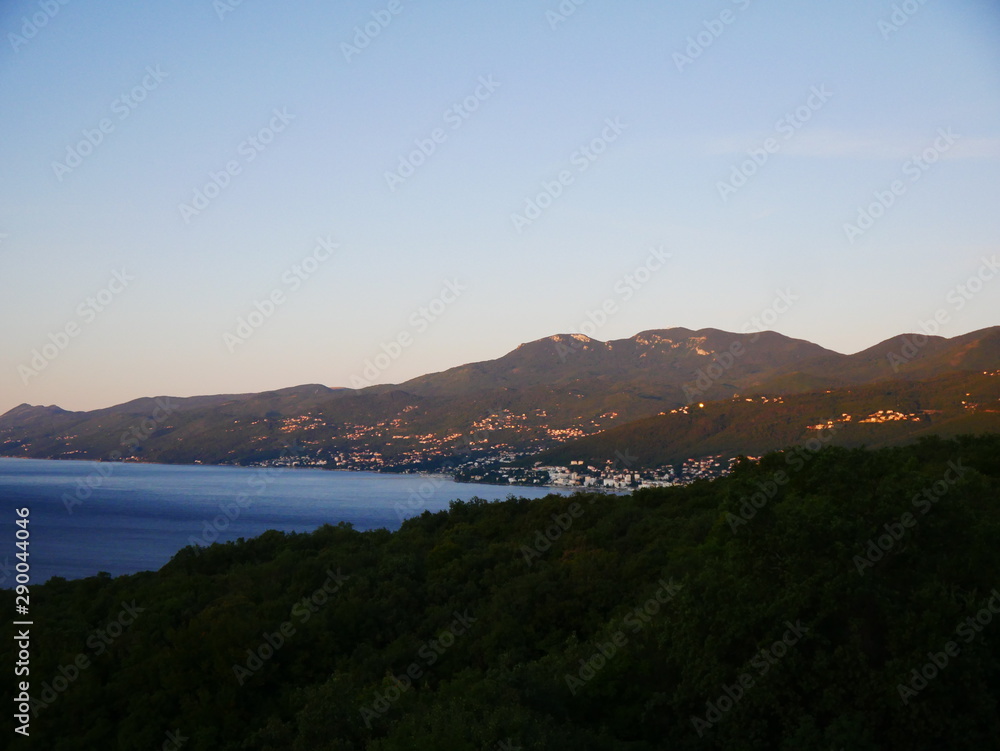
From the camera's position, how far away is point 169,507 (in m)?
80.2

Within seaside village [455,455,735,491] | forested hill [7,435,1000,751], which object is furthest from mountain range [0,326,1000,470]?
forested hill [7,435,1000,751]

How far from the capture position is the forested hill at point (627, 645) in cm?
912

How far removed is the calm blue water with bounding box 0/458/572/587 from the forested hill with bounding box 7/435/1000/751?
94.9 ft

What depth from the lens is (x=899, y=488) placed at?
33.1 ft

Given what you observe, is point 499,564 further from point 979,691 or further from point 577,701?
point 979,691

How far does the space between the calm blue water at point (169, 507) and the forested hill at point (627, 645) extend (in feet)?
94.9

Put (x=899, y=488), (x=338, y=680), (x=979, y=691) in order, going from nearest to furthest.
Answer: (x=979, y=691), (x=899, y=488), (x=338, y=680)

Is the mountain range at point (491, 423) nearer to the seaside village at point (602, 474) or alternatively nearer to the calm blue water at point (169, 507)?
the seaside village at point (602, 474)

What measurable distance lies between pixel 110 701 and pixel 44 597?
8.29 m

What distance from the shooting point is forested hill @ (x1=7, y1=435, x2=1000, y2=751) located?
912cm

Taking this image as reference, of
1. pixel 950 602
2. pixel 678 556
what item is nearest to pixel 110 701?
pixel 678 556

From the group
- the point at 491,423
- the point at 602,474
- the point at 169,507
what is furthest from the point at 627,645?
the point at 491,423

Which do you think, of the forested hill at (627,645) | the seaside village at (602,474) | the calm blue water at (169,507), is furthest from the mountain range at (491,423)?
the forested hill at (627,645)

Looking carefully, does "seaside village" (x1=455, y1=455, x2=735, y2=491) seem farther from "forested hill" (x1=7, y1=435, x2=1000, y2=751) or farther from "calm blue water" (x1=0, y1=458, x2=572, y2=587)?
A: "forested hill" (x1=7, y1=435, x2=1000, y2=751)
